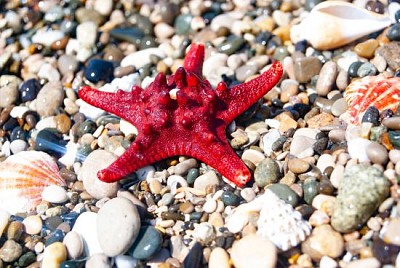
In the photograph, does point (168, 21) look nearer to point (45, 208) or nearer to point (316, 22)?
point (316, 22)

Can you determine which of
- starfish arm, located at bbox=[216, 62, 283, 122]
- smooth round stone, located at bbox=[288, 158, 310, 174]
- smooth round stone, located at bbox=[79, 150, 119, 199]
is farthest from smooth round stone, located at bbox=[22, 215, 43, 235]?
smooth round stone, located at bbox=[288, 158, 310, 174]

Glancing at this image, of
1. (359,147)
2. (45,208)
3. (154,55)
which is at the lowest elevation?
(45,208)

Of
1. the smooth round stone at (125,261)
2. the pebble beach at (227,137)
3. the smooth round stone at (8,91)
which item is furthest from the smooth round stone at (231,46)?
the smooth round stone at (125,261)

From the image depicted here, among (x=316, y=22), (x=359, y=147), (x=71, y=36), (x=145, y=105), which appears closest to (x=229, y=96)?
(x=145, y=105)

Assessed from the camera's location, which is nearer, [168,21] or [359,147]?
[359,147]

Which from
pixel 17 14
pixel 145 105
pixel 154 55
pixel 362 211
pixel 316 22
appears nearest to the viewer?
pixel 362 211

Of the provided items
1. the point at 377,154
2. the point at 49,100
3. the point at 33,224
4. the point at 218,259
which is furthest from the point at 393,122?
the point at 49,100
